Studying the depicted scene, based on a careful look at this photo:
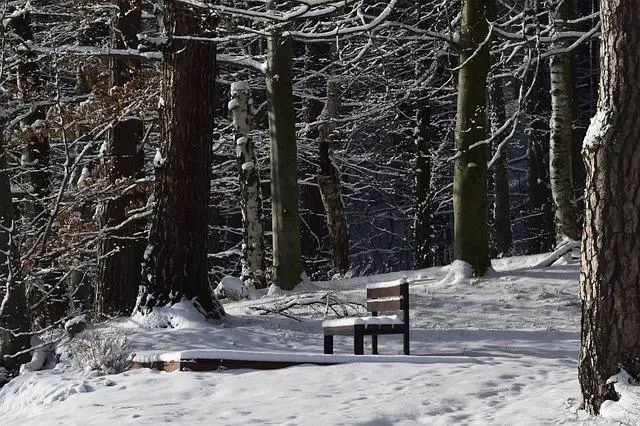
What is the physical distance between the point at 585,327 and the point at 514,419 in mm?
765

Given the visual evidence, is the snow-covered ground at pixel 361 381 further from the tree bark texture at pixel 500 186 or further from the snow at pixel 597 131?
the tree bark texture at pixel 500 186

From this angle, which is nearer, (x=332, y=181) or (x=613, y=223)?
(x=613, y=223)

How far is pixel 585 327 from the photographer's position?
6715 millimetres

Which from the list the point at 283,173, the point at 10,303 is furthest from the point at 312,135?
the point at 10,303

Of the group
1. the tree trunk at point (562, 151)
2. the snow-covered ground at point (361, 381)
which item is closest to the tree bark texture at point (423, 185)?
the tree trunk at point (562, 151)

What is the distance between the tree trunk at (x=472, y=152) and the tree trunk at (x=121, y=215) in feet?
17.0

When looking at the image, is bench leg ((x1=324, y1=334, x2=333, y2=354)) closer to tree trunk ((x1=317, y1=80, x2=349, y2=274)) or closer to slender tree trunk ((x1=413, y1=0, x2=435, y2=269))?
tree trunk ((x1=317, y1=80, x2=349, y2=274))

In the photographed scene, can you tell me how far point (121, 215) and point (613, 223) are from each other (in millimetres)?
11291

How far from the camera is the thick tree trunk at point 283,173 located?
15914 millimetres

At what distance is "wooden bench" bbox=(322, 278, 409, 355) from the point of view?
9648 millimetres

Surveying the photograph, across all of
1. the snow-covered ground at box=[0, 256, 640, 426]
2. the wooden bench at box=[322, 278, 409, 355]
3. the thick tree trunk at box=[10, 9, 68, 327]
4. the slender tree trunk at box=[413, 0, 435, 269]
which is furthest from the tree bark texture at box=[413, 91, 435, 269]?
the wooden bench at box=[322, 278, 409, 355]

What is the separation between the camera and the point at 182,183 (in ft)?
40.8

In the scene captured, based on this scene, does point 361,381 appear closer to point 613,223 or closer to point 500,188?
point 613,223

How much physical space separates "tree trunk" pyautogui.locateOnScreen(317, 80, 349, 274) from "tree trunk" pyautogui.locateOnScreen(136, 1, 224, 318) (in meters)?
7.65
